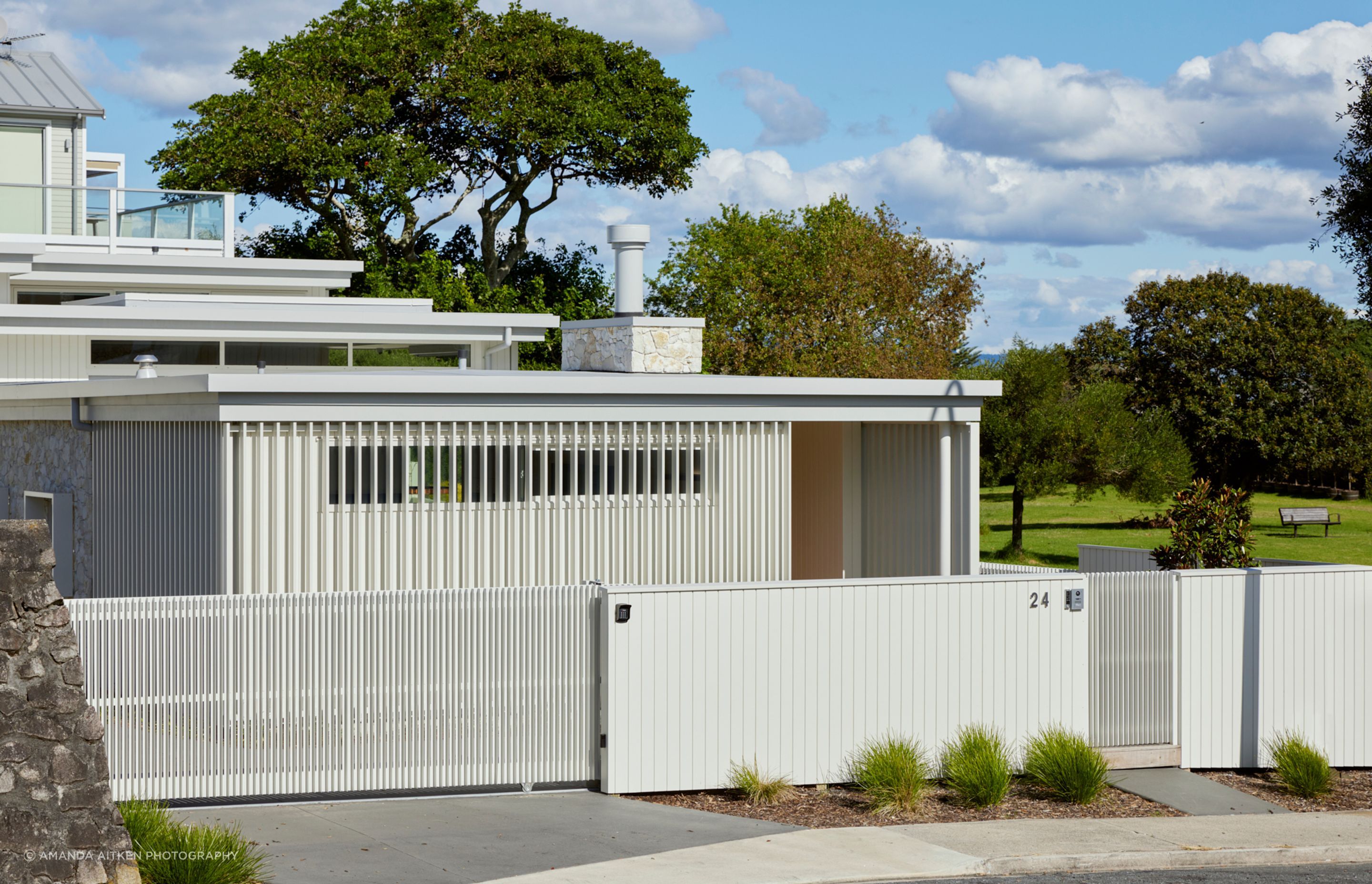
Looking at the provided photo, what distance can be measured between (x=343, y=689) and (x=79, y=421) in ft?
16.8

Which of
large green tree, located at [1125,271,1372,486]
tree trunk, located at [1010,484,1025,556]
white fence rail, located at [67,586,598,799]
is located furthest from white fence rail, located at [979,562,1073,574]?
large green tree, located at [1125,271,1372,486]

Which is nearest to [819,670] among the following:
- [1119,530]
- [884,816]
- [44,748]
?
[884,816]

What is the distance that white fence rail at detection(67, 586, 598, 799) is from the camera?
10.9 metres

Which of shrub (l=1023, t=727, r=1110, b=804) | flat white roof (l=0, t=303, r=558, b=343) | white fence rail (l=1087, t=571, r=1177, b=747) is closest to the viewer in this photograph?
shrub (l=1023, t=727, r=1110, b=804)

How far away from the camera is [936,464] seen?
15.2 metres

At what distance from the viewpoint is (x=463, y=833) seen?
1063cm

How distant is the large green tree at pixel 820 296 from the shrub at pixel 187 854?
1189 inches

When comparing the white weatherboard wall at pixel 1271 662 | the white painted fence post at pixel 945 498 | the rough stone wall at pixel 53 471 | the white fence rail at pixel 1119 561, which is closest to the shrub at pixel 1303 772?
the white weatherboard wall at pixel 1271 662

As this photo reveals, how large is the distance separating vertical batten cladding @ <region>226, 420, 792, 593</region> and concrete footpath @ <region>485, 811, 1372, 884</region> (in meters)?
3.76

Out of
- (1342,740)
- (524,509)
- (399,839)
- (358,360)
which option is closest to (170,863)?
(399,839)

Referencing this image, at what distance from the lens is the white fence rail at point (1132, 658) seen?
13641mm

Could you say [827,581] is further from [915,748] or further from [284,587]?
[284,587]

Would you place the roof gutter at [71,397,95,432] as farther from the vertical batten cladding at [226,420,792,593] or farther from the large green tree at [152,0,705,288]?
the large green tree at [152,0,705,288]

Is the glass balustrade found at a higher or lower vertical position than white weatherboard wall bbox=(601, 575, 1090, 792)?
higher
